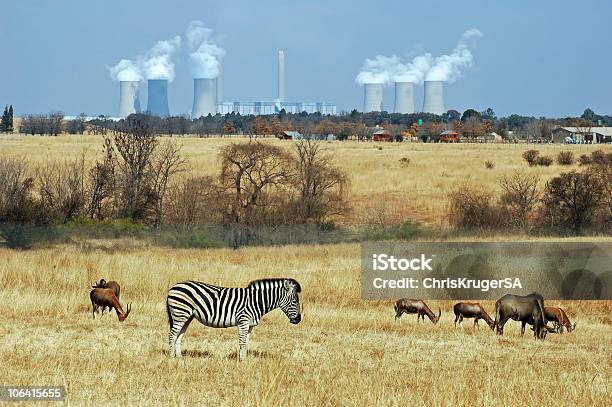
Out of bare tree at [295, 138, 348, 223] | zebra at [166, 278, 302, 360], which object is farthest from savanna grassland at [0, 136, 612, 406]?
bare tree at [295, 138, 348, 223]

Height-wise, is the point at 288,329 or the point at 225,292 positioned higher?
the point at 225,292

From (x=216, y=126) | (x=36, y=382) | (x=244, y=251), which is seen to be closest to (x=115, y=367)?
(x=36, y=382)

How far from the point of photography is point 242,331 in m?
12.5

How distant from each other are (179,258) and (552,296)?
13483 millimetres

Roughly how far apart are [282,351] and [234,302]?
2.80m

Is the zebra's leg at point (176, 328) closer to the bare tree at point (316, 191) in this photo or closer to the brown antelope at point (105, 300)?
the brown antelope at point (105, 300)

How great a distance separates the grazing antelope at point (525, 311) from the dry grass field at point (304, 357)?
48 cm

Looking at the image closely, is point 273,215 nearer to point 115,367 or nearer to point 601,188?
point 601,188

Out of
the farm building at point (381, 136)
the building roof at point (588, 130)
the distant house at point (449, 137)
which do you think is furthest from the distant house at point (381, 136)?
the building roof at point (588, 130)

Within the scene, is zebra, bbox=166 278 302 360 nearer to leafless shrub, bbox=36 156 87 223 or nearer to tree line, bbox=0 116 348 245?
tree line, bbox=0 116 348 245

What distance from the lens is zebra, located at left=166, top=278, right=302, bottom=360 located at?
1230 cm

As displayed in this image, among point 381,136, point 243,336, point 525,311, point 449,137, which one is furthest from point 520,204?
point 381,136

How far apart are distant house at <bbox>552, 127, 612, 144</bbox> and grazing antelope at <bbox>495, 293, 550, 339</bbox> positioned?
12225cm

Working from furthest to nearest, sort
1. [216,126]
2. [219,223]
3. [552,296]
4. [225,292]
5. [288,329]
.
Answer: [216,126] < [219,223] < [552,296] < [288,329] < [225,292]
